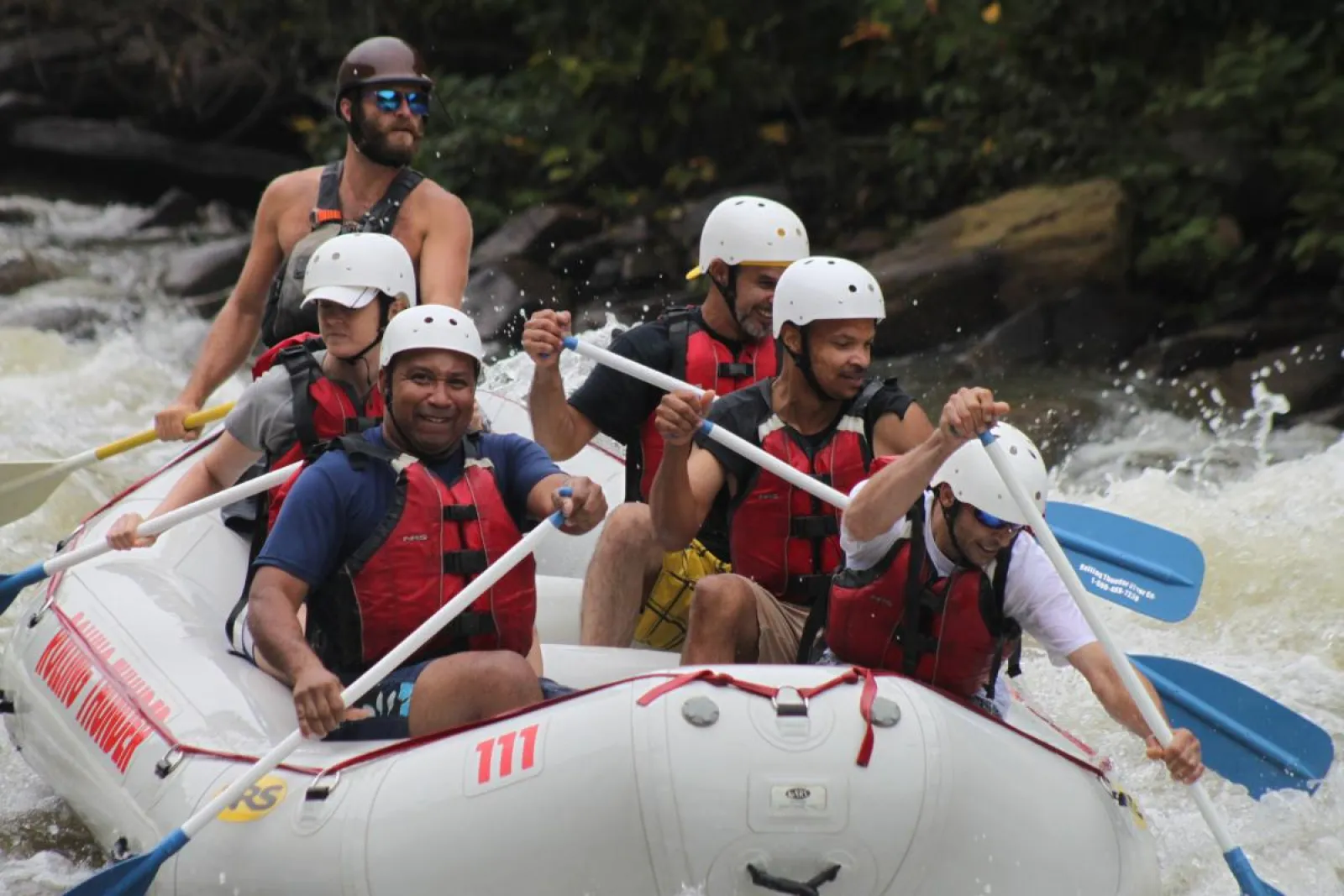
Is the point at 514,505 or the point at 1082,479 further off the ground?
the point at 1082,479

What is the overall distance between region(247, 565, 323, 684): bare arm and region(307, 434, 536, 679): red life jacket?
16 cm

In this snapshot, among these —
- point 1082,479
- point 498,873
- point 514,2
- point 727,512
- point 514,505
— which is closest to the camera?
point 498,873

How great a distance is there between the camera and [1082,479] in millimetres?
8828

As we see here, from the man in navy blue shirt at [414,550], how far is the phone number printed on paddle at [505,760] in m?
0.26

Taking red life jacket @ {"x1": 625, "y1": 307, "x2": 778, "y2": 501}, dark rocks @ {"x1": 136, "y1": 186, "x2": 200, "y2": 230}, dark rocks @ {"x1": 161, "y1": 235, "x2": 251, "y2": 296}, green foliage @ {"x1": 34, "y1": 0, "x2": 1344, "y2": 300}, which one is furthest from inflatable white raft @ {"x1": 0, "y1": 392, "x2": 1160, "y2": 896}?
dark rocks @ {"x1": 136, "y1": 186, "x2": 200, "y2": 230}

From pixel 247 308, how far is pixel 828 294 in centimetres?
205

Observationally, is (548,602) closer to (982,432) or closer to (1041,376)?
(982,432)

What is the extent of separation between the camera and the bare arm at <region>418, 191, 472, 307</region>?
5.42 m

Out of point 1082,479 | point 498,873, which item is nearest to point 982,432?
point 498,873

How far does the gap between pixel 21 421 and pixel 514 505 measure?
5674 mm

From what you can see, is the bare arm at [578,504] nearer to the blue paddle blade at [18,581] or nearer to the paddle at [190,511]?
the paddle at [190,511]

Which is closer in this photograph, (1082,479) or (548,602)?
(548,602)

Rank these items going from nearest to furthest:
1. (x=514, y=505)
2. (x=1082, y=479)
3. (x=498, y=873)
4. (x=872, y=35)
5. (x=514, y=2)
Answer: (x=498, y=873)
(x=514, y=505)
(x=1082, y=479)
(x=872, y=35)
(x=514, y=2)

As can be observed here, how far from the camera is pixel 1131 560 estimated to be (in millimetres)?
5051
